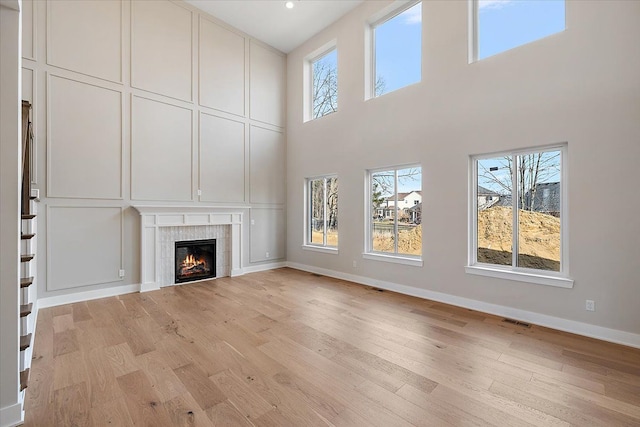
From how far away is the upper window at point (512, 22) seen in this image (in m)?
3.40

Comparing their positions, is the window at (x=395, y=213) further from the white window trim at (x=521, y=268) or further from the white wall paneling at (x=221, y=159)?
the white wall paneling at (x=221, y=159)

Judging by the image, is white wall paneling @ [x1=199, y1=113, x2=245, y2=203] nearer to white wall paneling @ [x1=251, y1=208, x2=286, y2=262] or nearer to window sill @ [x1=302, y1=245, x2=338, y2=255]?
white wall paneling @ [x1=251, y1=208, x2=286, y2=262]

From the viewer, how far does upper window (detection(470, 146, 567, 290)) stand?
11.0 feet

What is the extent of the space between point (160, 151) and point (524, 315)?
5.92m

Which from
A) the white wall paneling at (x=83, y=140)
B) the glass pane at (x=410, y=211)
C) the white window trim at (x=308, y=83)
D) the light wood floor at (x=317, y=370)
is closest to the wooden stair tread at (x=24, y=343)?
the light wood floor at (x=317, y=370)

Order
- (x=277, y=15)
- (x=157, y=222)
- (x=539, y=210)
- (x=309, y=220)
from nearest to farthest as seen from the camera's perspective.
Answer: (x=539, y=210) < (x=157, y=222) < (x=277, y=15) < (x=309, y=220)

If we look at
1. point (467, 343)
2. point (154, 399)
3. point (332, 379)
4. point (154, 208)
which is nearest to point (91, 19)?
point (154, 208)

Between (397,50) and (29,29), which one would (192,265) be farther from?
(397,50)

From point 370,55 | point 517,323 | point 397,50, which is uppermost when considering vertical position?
point 370,55

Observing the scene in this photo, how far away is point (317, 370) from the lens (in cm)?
234

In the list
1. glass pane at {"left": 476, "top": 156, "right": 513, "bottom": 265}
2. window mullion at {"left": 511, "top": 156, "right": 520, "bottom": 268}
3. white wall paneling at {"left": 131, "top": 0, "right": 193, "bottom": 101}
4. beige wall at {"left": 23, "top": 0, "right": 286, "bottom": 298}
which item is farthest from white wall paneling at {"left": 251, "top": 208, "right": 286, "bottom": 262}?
window mullion at {"left": 511, "top": 156, "right": 520, "bottom": 268}

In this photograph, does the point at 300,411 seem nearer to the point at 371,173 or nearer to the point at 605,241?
the point at 605,241

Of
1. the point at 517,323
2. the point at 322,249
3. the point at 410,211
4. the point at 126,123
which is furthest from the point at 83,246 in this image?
the point at 517,323

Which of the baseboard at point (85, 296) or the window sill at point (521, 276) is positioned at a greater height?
the window sill at point (521, 276)
